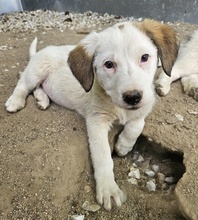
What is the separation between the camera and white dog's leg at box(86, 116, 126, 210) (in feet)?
8.15

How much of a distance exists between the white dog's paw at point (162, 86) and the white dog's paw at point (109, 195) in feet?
4.19

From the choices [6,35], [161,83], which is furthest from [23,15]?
[161,83]

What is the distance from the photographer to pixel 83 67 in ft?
8.90

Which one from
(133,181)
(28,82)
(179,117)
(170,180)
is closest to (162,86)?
(179,117)

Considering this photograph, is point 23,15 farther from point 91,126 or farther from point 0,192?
point 0,192

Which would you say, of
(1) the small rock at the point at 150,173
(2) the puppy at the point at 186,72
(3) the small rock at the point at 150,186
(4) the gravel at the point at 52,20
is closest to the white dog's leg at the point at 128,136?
(1) the small rock at the point at 150,173

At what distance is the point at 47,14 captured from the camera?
6.38 metres

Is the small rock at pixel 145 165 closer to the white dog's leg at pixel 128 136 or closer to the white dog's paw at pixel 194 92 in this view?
the white dog's leg at pixel 128 136

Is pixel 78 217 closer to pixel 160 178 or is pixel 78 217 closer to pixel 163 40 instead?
pixel 160 178

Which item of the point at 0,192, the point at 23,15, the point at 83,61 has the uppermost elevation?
the point at 83,61

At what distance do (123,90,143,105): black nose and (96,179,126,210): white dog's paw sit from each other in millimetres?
636

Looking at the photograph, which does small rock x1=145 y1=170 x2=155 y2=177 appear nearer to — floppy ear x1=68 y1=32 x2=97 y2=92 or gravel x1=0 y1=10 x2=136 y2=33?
floppy ear x1=68 y1=32 x2=97 y2=92

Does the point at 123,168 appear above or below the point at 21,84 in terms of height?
below

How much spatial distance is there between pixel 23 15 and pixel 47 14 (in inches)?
17.6
